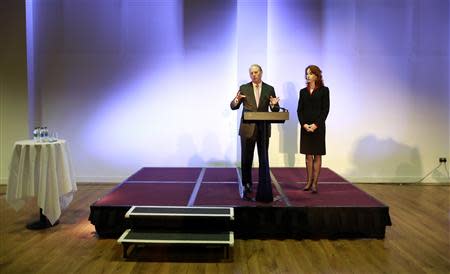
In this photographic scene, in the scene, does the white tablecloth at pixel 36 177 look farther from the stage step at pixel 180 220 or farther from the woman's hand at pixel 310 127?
the woman's hand at pixel 310 127

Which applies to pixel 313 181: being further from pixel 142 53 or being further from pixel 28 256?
pixel 142 53

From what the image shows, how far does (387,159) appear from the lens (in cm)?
600

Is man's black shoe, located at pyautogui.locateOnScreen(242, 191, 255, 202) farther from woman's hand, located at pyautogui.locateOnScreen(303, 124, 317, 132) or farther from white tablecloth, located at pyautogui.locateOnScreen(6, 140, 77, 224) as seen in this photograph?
white tablecloth, located at pyautogui.locateOnScreen(6, 140, 77, 224)

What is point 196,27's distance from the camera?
231 inches

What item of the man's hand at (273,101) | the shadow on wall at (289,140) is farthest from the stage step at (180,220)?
the shadow on wall at (289,140)

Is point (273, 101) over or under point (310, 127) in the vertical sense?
over

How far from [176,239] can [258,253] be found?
68cm

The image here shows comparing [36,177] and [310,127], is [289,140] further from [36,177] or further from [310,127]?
[36,177]

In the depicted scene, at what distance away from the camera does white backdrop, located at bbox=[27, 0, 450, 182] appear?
5.84 metres

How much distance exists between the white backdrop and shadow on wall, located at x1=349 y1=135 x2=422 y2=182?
2 cm

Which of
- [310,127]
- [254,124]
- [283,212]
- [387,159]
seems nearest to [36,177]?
[254,124]

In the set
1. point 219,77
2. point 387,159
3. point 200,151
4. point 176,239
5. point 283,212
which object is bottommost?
point 176,239

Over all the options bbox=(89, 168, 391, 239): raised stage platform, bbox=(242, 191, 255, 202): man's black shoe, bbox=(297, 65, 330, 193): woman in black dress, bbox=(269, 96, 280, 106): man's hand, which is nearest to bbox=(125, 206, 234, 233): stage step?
bbox=(89, 168, 391, 239): raised stage platform

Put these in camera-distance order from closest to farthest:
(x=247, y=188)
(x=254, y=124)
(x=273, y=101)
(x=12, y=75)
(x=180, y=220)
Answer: (x=180, y=220), (x=273, y=101), (x=254, y=124), (x=247, y=188), (x=12, y=75)
